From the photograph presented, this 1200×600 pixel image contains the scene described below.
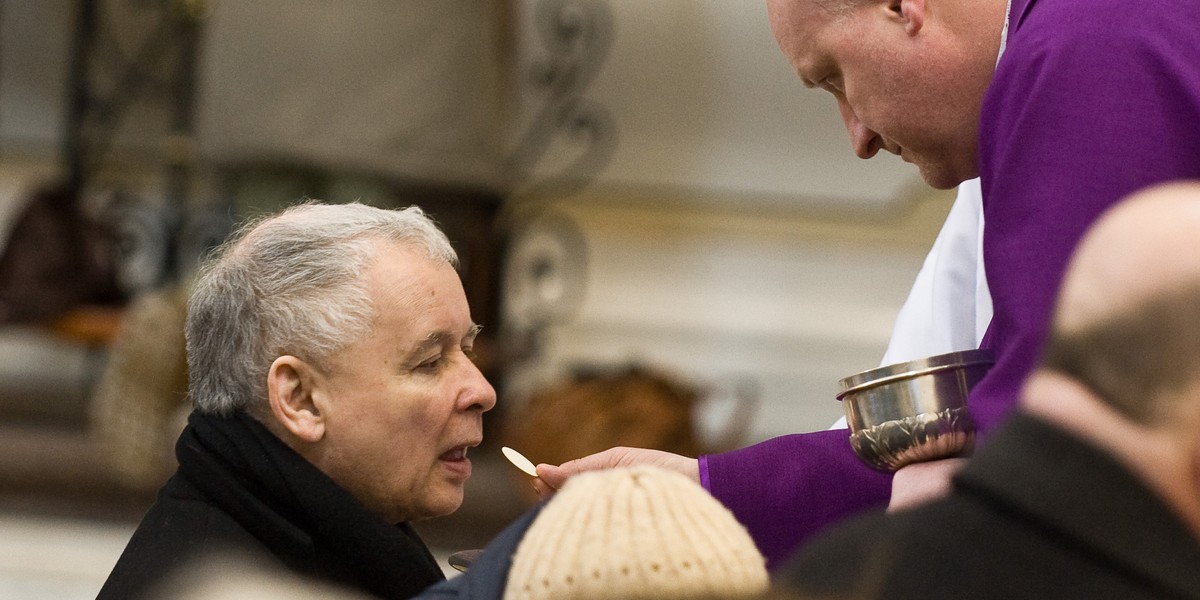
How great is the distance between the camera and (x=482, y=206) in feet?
25.0

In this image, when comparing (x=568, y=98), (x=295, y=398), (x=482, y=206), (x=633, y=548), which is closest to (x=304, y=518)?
(x=295, y=398)

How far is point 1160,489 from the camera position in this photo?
48.3 inches

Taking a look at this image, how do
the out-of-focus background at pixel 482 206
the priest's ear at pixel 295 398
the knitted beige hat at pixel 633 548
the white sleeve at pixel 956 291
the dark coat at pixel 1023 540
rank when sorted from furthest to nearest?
the out-of-focus background at pixel 482 206, the white sleeve at pixel 956 291, the priest's ear at pixel 295 398, the knitted beige hat at pixel 633 548, the dark coat at pixel 1023 540

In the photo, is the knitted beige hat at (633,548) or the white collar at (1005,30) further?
the white collar at (1005,30)

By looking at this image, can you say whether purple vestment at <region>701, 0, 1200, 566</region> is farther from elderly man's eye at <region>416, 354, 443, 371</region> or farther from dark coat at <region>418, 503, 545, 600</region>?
elderly man's eye at <region>416, 354, 443, 371</region>

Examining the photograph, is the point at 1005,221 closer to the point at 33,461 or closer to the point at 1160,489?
the point at 1160,489

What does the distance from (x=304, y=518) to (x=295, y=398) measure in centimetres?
23

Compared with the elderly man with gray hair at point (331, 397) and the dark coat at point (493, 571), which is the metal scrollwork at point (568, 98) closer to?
the elderly man with gray hair at point (331, 397)

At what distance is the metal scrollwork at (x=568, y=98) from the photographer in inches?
323

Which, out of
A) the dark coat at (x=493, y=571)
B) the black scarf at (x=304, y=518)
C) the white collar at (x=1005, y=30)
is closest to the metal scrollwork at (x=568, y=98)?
the black scarf at (x=304, y=518)

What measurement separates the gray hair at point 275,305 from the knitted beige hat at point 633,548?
3.79 feet

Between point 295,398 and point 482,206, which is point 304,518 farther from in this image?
point 482,206

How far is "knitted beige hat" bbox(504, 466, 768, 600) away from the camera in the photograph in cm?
138

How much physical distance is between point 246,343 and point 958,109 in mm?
1207
